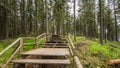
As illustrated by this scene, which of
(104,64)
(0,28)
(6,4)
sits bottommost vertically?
(104,64)

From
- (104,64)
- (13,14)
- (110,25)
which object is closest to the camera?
(104,64)

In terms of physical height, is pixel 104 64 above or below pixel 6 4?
below

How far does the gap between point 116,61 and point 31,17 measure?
3185cm

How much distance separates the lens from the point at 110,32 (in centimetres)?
5316

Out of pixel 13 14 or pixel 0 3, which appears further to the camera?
pixel 13 14

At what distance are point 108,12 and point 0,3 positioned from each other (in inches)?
1074

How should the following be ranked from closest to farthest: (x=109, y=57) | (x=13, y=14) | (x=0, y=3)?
1. (x=109, y=57)
2. (x=0, y=3)
3. (x=13, y=14)

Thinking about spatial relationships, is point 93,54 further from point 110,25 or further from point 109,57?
point 110,25

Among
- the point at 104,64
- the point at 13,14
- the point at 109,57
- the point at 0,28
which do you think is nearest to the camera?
the point at 104,64

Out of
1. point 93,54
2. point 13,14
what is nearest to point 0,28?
point 13,14

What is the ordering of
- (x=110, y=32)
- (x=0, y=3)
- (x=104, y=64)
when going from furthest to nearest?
(x=110, y=32)
(x=0, y=3)
(x=104, y=64)

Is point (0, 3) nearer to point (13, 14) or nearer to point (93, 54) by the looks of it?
point (13, 14)

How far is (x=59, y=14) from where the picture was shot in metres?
30.1

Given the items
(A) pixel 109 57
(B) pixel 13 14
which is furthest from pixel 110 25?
(A) pixel 109 57
